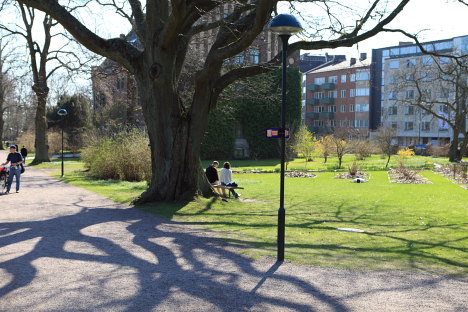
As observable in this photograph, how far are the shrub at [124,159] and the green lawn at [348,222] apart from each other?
2024 mm

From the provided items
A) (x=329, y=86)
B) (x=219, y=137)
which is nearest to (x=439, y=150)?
(x=219, y=137)

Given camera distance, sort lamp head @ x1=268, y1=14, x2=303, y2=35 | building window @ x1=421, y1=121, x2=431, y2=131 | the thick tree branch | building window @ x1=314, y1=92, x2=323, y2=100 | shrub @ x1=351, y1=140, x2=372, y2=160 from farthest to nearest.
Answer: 1. building window @ x1=314, y1=92, x2=323, y2=100
2. building window @ x1=421, y1=121, x2=431, y2=131
3. shrub @ x1=351, y1=140, x2=372, y2=160
4. the thick tree branch
5. lamp head @ x1=268, y1=14, x2=303, y2=35

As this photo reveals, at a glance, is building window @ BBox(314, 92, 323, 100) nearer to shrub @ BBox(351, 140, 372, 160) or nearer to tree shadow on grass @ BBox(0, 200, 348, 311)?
shrub @ BBox(351, 140, 372, 160)

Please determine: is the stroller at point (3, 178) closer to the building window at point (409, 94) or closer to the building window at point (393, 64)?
the building window at point (409, 94)

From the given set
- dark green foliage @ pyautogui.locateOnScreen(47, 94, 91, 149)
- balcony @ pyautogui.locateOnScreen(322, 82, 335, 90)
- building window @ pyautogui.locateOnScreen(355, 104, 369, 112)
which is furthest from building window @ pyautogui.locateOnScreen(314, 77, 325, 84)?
dark green foliage @ pyautogui.locateOnScreen(47, 94, 91, 149)

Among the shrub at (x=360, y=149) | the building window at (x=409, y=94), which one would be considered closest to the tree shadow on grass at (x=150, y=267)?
the shrub at (x=360, y=149)

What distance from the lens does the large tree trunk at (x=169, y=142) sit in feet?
44.9

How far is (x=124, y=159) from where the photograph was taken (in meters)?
23.0

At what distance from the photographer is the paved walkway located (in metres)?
5.43

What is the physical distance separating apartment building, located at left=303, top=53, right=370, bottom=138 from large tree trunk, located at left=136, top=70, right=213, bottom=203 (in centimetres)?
6769

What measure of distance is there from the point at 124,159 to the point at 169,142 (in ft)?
32.4

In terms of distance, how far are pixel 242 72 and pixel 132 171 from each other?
409 inches

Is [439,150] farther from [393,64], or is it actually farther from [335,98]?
[335,98]

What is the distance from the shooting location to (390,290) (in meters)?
5.97
